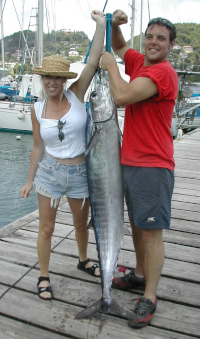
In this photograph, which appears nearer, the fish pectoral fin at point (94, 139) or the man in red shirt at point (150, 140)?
the man in red shirt at point (150, 140)

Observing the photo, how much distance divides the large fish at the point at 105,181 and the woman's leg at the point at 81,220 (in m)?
0.18

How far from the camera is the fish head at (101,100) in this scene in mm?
1888

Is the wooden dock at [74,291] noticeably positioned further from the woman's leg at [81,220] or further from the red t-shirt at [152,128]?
the red t-shirt at [152,128]

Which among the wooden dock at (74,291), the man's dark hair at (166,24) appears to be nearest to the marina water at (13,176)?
the wooden dock at (74,291)

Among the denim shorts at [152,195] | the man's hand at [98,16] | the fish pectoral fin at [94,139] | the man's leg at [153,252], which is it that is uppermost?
the man's hand at [98,16]

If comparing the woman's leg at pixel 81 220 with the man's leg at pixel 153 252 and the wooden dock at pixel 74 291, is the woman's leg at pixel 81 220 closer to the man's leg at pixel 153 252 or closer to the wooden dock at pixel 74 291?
the wooden dock at pixel 74 291

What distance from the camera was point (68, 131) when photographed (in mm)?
2037

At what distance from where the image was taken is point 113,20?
2016mm

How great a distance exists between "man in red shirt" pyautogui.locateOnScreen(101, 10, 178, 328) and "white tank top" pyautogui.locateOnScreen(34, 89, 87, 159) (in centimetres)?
32

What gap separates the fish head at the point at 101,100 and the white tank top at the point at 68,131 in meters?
0.18

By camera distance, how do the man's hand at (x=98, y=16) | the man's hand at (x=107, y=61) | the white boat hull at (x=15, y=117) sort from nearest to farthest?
the man's hand at (x=107, y=61), the man's hand at (x=98, y=16), the white boat hull at (x=15, y=117)

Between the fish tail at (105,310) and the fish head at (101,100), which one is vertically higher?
the fish head at (101,100)

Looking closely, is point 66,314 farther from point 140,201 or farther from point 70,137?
point 70,137

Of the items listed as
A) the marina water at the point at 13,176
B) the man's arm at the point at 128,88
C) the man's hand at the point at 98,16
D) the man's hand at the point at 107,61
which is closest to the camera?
the man's arm at the point at 128,88
